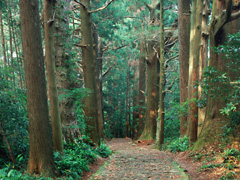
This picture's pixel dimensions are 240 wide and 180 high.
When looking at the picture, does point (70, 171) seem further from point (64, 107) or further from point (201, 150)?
point (201, 150)

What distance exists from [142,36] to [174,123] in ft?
22.4

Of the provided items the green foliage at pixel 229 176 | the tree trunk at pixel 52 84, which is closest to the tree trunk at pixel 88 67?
the tree trunk at pixel 52 84

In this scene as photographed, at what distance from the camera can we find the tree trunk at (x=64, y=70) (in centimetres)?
839

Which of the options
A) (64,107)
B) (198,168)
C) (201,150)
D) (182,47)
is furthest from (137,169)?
(182,47)

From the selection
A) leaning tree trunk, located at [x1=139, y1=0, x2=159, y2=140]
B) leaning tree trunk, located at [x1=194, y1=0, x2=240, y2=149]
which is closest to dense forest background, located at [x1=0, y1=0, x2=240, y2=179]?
leaning tree trunk, located at [x1=194, y1=0, x2=240, y2=149]

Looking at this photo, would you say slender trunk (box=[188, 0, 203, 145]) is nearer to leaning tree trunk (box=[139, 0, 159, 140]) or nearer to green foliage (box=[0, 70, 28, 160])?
green foliage (box=[0, 70, 28, 160])

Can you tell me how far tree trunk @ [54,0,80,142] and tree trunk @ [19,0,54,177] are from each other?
301 centimetres

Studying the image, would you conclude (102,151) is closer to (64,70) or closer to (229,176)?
(64,70)

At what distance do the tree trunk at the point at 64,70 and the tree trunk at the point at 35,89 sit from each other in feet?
9.89

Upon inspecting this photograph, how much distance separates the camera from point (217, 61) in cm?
730

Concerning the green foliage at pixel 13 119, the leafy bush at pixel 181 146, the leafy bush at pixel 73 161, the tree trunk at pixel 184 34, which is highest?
the tree trunk at pixel 184 34

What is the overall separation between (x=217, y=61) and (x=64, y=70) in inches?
206

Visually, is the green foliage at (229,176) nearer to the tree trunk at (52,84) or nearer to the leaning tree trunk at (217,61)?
the leaning tree trunk at (217,61)

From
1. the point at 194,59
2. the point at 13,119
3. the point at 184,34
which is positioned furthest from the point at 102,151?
the point at 184,34
